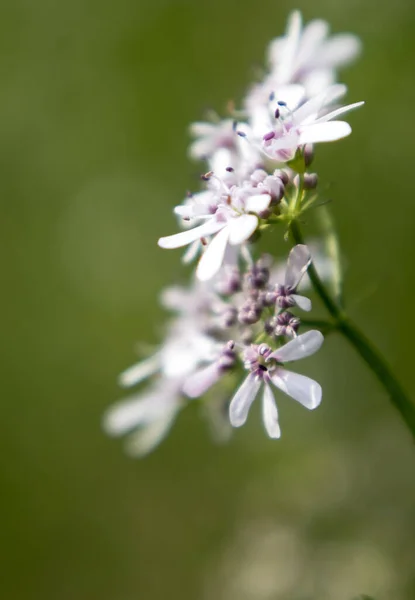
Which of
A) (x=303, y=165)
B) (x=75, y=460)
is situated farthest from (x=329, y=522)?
(x=75, y=460)

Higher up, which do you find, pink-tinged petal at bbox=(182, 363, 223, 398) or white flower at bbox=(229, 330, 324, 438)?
pink-tinged petal at bbox=(182, 363, 223, 398)

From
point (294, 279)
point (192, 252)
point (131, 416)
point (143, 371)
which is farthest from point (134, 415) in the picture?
point (294, 279)

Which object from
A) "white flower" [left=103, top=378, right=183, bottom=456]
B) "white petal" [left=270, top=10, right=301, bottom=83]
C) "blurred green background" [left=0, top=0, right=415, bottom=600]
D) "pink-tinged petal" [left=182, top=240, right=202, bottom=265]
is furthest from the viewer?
"blurred green background" [left=0, top=0, right=415, bottom=600]

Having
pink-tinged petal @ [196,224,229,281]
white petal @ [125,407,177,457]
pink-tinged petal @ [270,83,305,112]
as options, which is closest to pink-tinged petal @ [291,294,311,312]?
pink-tinged petal @ [196,224,229,281]

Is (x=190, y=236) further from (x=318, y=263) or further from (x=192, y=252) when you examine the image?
(x=318, y=263)

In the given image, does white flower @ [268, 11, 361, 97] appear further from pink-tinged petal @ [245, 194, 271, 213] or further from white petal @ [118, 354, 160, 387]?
white petal @ [118, 354, 160, 387]

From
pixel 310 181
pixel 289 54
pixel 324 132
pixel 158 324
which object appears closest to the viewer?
pixel 324 132

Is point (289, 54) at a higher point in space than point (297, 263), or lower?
higher

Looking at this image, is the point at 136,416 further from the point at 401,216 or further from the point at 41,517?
the point at 41,517
